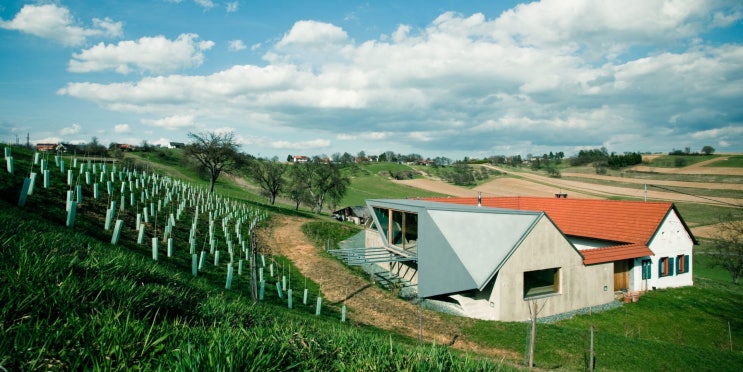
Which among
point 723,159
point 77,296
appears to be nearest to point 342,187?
point 77,296

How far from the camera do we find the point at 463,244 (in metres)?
16.6

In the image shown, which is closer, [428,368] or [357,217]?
[428,368]

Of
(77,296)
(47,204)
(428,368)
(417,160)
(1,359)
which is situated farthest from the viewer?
(417,160)

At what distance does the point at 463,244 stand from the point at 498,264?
180 centimetres

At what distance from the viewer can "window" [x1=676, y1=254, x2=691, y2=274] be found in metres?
23.8

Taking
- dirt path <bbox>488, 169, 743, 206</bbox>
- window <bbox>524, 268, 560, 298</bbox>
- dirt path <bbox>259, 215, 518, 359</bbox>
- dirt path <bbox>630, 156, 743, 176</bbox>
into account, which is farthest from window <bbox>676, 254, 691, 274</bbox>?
dirt path <bbox>630, 156, 743, 176</bbox>

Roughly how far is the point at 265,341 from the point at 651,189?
286 feet

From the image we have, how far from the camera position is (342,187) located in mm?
61562

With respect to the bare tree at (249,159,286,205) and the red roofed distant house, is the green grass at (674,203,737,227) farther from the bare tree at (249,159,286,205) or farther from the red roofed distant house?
the bare tree at (249,159,286,205)

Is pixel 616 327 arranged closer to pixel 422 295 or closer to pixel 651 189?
pixel 422 295

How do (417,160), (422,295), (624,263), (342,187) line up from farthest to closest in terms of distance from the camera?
(417,160) → (342,187) → (624,263) → (422,295)

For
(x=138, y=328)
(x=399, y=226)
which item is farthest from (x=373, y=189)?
(x=138, y=328)

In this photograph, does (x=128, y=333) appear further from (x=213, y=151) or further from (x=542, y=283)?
(x=213, y=151)

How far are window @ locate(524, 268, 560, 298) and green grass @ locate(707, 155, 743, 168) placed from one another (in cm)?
7578
